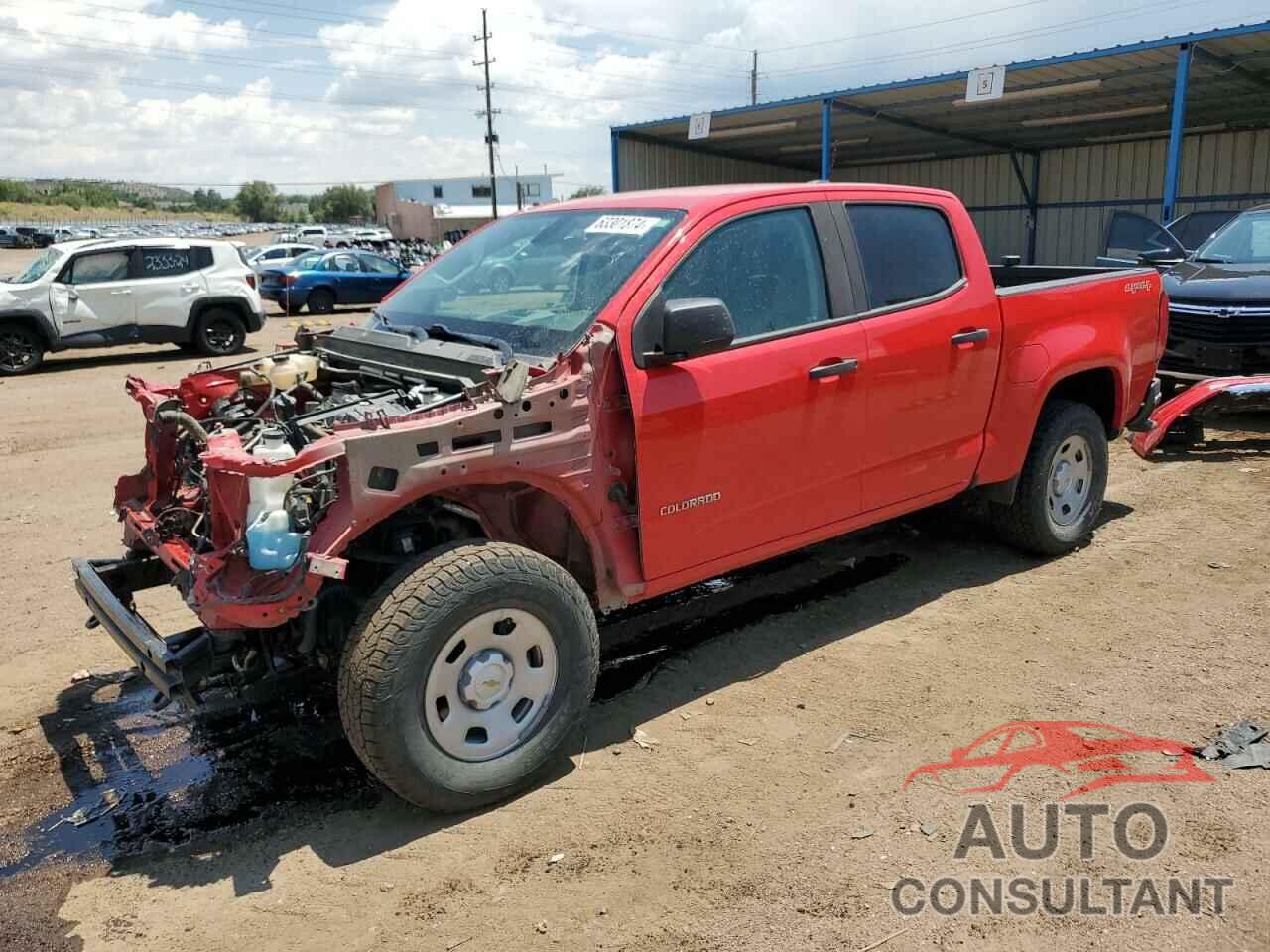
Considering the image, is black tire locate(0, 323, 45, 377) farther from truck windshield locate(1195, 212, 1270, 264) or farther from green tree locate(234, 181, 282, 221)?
green tree locate(234, 181, 282, 221)

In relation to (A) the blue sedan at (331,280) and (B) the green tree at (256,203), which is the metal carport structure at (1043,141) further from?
(B) the green tree at (256,203)

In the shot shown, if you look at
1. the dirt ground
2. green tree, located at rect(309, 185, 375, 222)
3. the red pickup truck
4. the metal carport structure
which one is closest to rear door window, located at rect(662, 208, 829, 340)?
the red pickup truck

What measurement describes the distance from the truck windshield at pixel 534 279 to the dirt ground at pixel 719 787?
1.59 meters

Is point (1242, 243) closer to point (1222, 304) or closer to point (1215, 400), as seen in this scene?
point (1222, 304)

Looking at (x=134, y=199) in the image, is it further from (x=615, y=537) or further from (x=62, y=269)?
(x=615, y=537)

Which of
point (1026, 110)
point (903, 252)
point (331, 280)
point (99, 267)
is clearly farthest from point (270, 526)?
point (331, 280)

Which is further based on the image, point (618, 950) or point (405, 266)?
point (405, 266)

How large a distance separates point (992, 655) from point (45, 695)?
415 cm

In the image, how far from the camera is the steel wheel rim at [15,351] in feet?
47.9

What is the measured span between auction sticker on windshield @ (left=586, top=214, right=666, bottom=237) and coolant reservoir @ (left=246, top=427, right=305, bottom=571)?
5.72ft

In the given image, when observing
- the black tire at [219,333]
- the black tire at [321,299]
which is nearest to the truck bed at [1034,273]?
the black tire at [219,333]

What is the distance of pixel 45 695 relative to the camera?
4508 millimetres

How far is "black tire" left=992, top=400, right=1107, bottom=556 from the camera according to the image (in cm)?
559

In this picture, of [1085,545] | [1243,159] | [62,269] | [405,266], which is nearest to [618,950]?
[1085,545]
